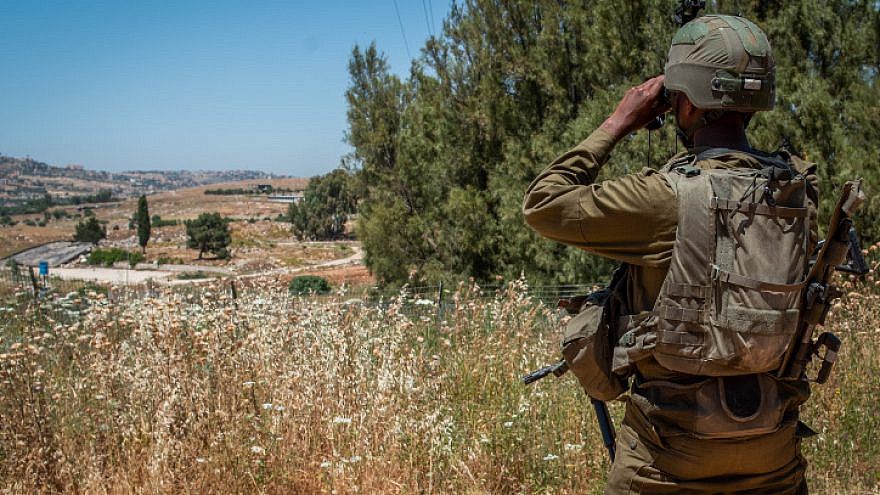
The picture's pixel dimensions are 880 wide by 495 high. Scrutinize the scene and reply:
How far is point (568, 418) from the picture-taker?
4.25 meters

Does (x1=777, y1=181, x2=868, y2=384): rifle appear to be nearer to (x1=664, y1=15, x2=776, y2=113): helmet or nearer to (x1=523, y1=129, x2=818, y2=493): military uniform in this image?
(x1=523, y1=129, x2=818, y2=493): military uniform

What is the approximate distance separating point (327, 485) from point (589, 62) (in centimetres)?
1129

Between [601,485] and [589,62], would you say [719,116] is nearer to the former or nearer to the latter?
[601,485]

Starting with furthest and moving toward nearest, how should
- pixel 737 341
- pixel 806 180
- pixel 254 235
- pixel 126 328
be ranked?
pixel 254 235 → pixel 126 328 → pixel 806 180 → pixel 737 341

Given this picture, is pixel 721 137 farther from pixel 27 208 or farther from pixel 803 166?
pixel 27 208

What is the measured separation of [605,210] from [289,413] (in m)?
2.35

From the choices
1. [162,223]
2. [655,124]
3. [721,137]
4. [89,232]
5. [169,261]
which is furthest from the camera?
[162,223]

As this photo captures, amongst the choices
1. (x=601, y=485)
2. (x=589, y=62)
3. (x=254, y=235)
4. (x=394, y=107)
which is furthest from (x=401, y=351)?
(x=254, y=235)

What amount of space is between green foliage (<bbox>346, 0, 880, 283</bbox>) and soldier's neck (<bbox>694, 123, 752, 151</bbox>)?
579 cm

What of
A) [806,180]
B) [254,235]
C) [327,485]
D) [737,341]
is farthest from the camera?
[254,235]

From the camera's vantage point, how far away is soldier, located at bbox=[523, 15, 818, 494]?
2.07 m

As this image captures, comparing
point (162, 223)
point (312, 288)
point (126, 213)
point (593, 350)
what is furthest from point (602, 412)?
point (126, 213)

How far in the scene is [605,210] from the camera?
2.14m

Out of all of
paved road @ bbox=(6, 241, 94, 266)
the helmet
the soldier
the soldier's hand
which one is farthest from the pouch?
paved road @ bbox=(6, 241, 94, 266)
